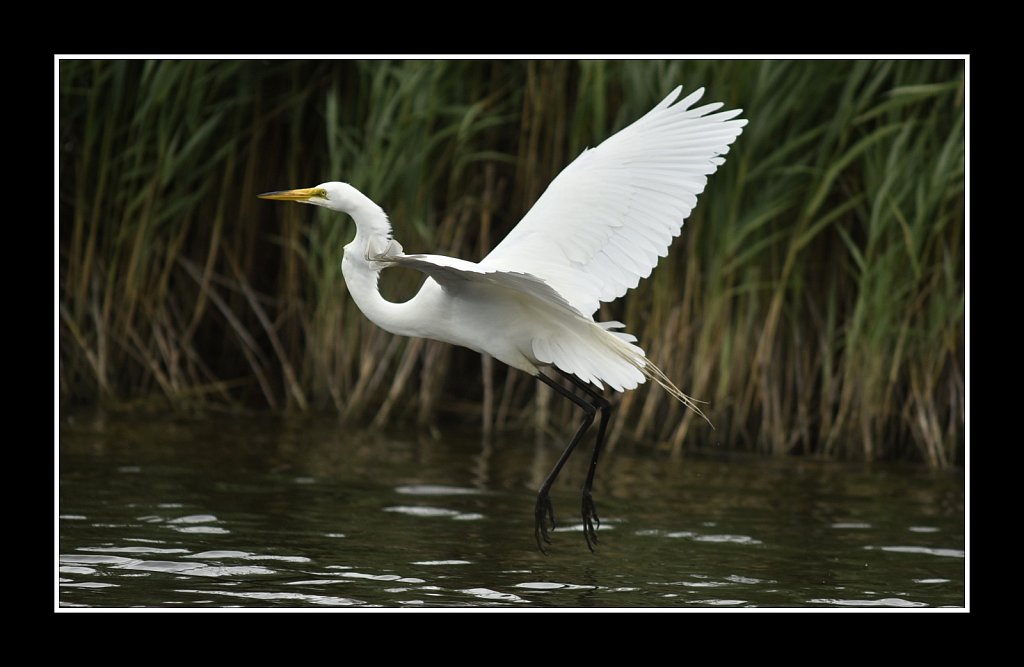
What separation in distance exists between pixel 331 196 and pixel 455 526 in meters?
1.48

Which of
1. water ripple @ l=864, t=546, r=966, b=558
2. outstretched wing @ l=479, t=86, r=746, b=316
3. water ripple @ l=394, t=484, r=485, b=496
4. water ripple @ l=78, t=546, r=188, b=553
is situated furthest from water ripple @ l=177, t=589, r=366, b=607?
water ripple @ l=864, t=546, r=966, b=558

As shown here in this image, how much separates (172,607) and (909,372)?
4.04 m

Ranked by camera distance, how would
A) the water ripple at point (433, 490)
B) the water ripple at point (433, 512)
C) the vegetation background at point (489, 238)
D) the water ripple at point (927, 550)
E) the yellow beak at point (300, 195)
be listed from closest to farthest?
the yellow beak at point (300, 195) → the water ripple at point (927, 550) → the water ripple at point (433, 512) → the water ripple at point (433, 490) → the vegetation background at point (489, 238)

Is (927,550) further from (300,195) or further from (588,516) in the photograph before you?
(300,195)

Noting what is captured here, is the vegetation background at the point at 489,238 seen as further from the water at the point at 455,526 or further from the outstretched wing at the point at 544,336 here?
the outstretched wing at the point at 544,336

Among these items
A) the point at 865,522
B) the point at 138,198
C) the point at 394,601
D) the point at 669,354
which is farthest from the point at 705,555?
the point at 138,198

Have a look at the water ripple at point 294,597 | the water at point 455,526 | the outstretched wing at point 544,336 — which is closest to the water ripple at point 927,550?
the water at point 455,526

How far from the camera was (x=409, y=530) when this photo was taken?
17.3ft

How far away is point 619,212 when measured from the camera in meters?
4.77

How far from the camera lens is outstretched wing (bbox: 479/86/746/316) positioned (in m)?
4.67

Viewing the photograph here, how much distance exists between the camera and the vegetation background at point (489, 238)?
6.56 m

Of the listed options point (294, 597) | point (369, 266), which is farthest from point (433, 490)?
point (294, 597)

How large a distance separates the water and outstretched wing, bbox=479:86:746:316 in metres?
1.04

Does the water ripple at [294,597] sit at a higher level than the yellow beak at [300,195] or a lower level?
lower
